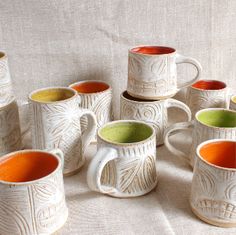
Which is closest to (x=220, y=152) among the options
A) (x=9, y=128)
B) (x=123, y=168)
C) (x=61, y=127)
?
(x=123, y=168)

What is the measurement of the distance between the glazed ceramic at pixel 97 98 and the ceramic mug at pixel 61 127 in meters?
0.06

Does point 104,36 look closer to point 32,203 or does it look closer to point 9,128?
point 9,128

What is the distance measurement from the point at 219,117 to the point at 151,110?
0.14m

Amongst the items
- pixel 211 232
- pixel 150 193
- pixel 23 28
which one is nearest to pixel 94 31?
pixel 23 28

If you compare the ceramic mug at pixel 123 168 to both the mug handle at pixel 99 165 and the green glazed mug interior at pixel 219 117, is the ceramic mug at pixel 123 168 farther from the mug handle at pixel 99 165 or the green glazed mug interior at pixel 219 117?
the green glazed mug interior at pixel 219 117

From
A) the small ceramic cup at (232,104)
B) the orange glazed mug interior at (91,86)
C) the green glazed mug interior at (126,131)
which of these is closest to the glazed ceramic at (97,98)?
the orange glazed mug interior at (91,86)

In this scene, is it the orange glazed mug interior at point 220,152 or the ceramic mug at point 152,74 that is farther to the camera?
the ceramic mug at point 152,74

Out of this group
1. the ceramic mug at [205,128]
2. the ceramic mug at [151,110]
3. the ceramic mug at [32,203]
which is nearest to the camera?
the ceramic mug at [32,203]

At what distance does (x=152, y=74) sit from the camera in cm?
75

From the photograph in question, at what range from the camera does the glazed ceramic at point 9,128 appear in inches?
29.6

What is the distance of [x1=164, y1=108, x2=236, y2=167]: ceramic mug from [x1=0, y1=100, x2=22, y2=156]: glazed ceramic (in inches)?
11.9

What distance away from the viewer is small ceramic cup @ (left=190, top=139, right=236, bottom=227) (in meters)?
0.55

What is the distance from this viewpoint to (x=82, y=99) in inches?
32.1

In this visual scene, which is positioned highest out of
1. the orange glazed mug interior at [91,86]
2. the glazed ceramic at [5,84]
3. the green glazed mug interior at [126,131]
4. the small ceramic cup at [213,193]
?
the glazed ceramic at [5,84]
